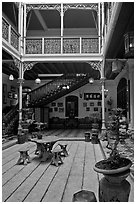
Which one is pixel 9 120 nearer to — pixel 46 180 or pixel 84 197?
pixel 46 180

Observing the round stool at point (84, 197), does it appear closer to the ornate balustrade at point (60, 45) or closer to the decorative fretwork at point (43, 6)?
the ornate balustrade at point (60, 45)

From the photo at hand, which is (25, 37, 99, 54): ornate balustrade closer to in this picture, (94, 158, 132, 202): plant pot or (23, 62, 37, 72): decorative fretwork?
(23, 62, 37, 72): decorative fretwork

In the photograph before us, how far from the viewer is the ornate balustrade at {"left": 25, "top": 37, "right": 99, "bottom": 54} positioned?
991 centimetres

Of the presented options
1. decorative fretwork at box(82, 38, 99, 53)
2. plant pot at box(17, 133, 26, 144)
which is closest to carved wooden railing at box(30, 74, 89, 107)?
decorative fretwork at box(82, 38, 99, 53)

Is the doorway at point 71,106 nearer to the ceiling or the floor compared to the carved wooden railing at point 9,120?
nearer to the ceiling

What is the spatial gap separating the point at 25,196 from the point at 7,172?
4.98ft

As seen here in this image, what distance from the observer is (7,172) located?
4418mm

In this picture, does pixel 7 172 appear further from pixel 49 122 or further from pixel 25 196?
pixel 49 122

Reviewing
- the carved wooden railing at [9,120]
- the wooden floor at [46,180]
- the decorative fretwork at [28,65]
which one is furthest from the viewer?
the decorative fretwork at [28,65]

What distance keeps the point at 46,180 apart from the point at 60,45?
7.72m

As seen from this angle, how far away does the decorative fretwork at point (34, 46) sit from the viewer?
9930 mm

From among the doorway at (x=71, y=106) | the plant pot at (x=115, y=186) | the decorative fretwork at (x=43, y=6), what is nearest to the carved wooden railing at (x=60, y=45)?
the decorative fretwork at (x=43, y=6)

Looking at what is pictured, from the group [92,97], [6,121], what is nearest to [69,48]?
[6,121]

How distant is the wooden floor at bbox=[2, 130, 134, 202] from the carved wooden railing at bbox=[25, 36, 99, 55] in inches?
248
